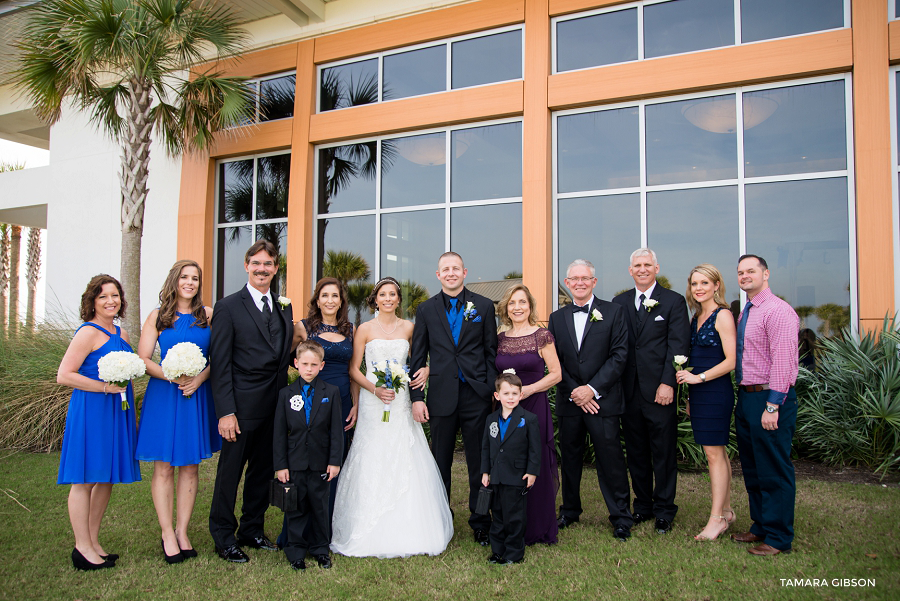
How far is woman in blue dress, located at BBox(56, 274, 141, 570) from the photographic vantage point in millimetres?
3770

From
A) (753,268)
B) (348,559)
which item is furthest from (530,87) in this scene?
(348,559)

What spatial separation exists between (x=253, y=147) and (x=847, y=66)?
9.30 metres

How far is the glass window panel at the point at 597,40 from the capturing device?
880 cm

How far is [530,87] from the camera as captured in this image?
9.06 meters

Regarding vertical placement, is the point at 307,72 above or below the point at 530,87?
above

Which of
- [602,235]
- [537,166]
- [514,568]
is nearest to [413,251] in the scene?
[537,166]

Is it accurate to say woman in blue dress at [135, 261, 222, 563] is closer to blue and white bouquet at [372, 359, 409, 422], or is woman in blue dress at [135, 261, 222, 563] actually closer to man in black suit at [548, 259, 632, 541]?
blue and white bouquet at [372, 359, 409, 422]

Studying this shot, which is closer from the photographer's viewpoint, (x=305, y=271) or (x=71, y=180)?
(x=305, y=271)

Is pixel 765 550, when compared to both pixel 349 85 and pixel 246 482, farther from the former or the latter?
pixel 349 85

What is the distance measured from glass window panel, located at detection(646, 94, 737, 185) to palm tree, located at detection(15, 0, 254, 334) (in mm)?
6681

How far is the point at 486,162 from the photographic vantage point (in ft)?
31.6

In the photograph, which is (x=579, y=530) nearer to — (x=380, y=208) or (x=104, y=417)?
(x=104, y=417)

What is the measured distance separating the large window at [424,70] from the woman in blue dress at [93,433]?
7.20 m

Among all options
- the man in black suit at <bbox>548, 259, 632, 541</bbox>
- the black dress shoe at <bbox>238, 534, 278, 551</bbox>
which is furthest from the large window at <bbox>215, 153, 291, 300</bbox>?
the man in black suit at <bbox>548, 259, 632, 541</bbox>
